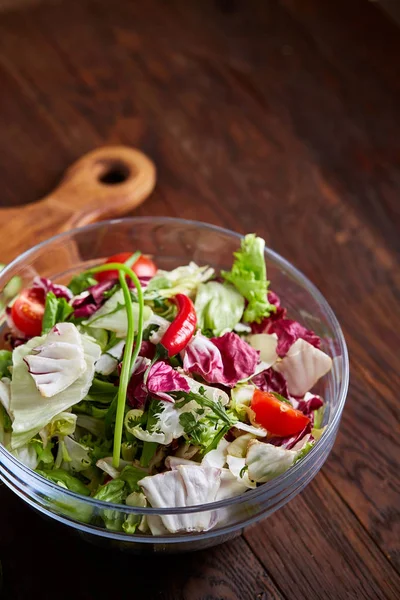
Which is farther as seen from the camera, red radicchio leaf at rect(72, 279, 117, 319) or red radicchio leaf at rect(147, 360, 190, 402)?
red radicchio leaf at rect(72, 279, 117, 319)

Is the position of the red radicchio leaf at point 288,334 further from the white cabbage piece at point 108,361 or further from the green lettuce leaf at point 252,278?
the white cabbage piece at point 108,361

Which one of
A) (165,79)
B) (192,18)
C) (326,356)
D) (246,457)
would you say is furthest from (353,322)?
→ (192,18)

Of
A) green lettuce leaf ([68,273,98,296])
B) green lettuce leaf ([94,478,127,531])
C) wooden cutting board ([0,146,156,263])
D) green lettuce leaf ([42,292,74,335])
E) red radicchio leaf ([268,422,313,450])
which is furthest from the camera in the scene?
wooden cutting board ([0,146,156,263])

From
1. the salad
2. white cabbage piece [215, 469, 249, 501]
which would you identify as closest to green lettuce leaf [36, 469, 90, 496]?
the salad

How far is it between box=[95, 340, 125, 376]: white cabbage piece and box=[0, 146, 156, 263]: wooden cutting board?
54 centimetres

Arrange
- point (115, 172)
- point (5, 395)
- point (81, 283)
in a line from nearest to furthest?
point (5, 395) < point (81, 283) < point (115, 172)

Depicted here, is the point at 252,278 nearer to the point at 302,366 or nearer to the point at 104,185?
the point at 302,366

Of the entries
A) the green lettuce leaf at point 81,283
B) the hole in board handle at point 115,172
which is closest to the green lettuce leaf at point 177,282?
the green lettuce leaf at point 81,283

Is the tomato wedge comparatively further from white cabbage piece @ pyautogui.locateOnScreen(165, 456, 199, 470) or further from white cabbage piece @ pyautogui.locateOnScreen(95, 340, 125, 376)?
white cabbage piece @ pyautogui.locateOnScreen(95, 340, 125, 376)

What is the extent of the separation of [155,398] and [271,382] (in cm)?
26

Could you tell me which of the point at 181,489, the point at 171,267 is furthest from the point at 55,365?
the point at 171,267

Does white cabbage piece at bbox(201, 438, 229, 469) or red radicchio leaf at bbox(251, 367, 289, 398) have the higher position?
red radicchio leaf at bbox(251, 367, 289, 398)

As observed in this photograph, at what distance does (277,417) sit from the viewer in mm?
1301

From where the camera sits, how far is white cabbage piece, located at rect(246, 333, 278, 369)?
1417 mm
